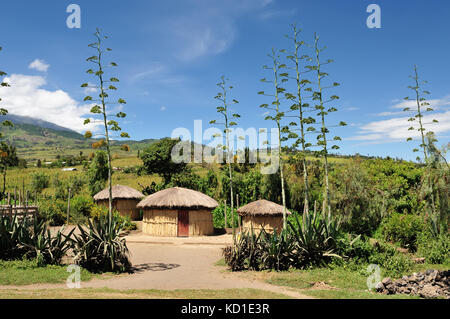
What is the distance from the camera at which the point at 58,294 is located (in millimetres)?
8844

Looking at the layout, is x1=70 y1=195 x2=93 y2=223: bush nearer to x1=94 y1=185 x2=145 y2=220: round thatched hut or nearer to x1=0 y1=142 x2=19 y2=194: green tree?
x1=94 y1=185 x2=145 y2=220: round thatched hut

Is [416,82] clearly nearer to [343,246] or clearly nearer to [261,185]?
[343,246]

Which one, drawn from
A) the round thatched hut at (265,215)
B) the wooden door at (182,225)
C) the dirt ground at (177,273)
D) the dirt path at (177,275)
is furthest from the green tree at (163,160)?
the dirt path at (177,275)

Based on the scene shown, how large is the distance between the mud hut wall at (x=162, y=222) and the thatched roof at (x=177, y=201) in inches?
20.0

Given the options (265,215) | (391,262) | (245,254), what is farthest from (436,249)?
(265,215)

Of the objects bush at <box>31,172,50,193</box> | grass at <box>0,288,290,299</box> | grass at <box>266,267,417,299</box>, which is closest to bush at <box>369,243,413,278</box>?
grass at <box>266,267,417,299</box>

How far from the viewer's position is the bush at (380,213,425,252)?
18312 millimetres

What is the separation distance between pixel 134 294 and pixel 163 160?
85.8 ft

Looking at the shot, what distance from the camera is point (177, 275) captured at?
1245cm

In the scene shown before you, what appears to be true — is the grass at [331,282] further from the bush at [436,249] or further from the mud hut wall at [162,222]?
the mud hut wall at [162,222]

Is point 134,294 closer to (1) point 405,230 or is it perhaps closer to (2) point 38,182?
(1) point 405,230

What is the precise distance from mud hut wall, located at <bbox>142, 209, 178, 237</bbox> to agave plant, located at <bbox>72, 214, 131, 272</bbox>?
463 inches

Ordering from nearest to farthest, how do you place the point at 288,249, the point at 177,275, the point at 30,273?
1. the point at 30,273
2. the point at 177,275
3. the point at 288,249
